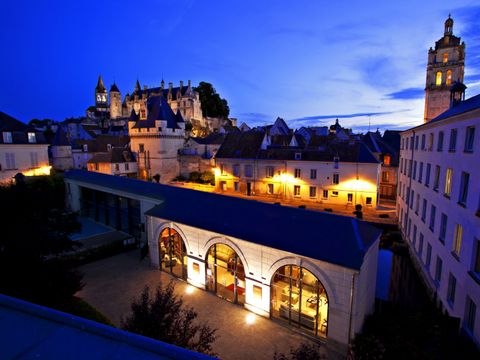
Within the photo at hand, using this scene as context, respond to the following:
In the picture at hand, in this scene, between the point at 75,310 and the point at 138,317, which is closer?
the point at 138,317

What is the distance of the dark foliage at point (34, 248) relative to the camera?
979 centimetres

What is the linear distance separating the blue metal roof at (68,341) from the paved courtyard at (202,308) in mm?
9233

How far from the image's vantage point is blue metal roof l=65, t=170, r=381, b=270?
10938 mm

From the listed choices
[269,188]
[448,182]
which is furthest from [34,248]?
[269,188]

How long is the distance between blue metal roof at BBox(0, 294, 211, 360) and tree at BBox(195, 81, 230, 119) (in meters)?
83.3

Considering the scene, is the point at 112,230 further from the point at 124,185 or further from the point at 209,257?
the point at 209,257

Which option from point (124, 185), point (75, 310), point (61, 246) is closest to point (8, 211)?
point (61, 246)

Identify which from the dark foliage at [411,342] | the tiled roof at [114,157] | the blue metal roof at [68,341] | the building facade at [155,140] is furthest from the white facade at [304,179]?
the blue metal roof at [68,341]

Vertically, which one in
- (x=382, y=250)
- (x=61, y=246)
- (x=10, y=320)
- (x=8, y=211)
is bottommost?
(x=382, y=250)

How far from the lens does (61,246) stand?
13875 millimetres

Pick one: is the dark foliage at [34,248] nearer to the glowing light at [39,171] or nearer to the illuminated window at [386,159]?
the glowing light at [39,171]

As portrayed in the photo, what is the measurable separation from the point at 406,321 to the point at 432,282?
29.0 feet

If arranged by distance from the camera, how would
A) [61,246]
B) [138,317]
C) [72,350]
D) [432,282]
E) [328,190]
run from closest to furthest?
[72,350]
[138,317]
[61,246]
[432,282]
[328,190]

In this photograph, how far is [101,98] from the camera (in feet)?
347
